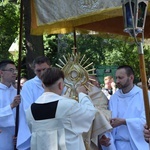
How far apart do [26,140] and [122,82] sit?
1469mm

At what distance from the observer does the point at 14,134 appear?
6.13m

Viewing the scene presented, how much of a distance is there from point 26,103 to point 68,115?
148 centimetres

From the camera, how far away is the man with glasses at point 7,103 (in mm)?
5938

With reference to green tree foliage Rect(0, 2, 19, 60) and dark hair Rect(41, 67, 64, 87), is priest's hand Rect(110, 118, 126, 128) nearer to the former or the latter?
dark hair Rect(41, 67, 64, 87)

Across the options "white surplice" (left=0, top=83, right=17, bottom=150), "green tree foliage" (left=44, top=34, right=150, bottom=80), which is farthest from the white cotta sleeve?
"green tree foliage" (left=44, top=34, right=150, bottom=80)

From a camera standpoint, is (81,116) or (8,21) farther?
(8,21)

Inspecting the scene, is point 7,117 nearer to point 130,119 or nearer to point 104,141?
point 104,141

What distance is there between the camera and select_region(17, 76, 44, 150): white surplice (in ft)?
19.3

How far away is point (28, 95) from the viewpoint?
5.96m

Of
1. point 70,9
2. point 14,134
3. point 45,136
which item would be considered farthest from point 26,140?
point 70,9

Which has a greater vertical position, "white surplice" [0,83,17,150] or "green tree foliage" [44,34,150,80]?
"green tree foliage" [44,34,150,80]

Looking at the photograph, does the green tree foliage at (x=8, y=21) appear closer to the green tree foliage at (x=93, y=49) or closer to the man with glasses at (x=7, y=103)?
the green tree foliage at (x=93, y=49)

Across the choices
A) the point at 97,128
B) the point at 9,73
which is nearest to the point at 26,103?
the point at 9,73

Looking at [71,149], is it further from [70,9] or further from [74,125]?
[70,9]
